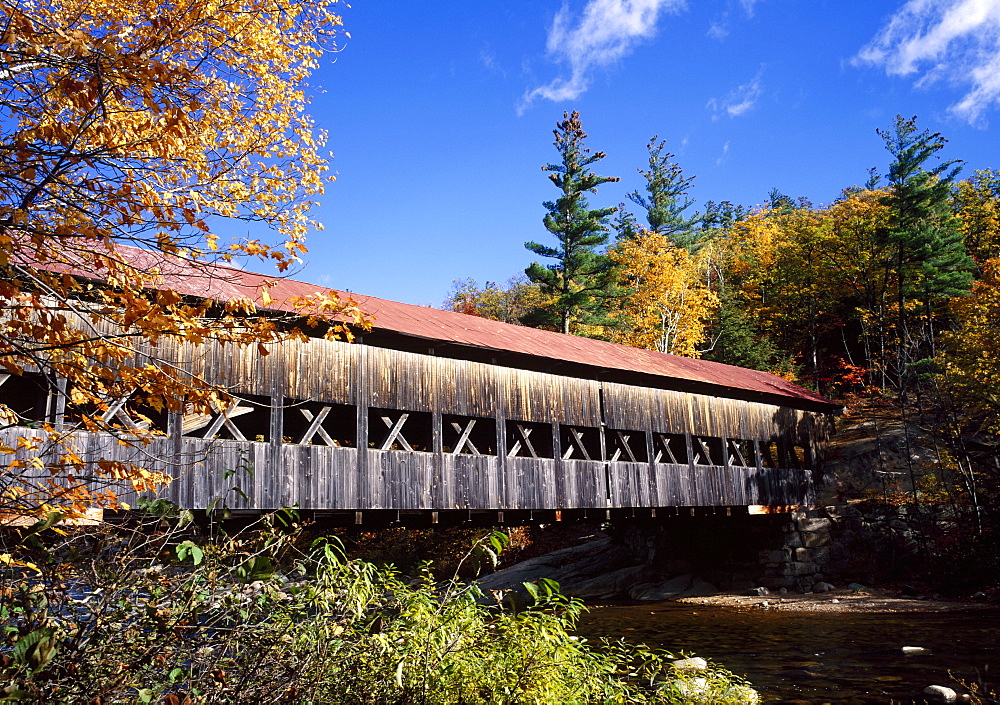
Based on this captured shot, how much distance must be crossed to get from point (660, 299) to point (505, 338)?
17.2 meters

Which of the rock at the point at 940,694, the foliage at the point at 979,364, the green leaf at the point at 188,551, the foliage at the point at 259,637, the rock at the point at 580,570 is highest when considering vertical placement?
the foliage at the point at 979,364

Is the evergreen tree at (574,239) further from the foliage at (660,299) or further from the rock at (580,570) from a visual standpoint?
the rock at (580,570)

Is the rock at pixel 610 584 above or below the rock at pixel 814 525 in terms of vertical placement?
below

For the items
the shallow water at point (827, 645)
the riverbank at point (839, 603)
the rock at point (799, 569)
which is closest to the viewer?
the shallow water at point (827, 645)

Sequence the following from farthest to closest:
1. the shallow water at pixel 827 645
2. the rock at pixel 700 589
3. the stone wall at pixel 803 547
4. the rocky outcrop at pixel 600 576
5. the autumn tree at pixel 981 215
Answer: the autumn tree at pixel 981 215 → the rocky outcrop at pixel 600 576 → the rock at pixel 700 589 → the stone wall at pixel 803 547 → the shallow water at pixel 827 645

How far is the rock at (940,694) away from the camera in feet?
24.9

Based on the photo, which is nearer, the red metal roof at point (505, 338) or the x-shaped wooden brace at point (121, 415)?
the x-shaped wooden brace at point (121, 415)

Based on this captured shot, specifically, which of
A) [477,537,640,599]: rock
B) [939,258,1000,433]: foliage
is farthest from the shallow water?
[939,258,1000,433]: foliage

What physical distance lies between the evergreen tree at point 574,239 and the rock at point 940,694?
23.3 metres

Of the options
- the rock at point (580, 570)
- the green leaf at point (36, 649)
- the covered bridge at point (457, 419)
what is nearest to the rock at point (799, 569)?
the covered bridge at point (457, 419)

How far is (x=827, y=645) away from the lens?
1109 cm

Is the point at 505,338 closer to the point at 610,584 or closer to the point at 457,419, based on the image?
the point at 457,419

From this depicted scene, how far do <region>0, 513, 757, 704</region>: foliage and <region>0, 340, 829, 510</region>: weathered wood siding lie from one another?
11.7ft

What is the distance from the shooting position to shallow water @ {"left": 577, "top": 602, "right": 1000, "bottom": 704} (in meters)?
8.43
